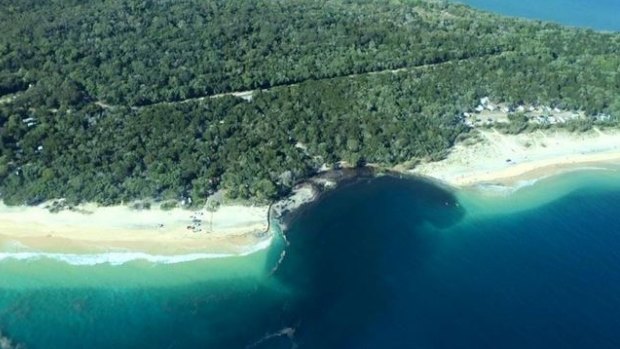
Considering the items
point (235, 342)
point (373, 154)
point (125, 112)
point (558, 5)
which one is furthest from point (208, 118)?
point (558, 5)

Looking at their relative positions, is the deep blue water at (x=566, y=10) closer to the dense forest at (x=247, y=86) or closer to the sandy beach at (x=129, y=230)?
the dense forest at (x=247, y=86)

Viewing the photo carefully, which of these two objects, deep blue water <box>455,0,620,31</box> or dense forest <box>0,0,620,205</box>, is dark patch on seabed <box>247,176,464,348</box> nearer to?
dense forest <box>0,0,620,205</box>

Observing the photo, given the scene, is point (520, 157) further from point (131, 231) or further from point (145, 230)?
point (131, 231)

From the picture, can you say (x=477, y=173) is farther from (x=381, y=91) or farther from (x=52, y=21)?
(x=52, y=21)

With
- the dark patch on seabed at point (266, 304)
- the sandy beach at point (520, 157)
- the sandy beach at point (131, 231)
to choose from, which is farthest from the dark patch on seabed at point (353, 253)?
the sandy beach at point (131, 231)

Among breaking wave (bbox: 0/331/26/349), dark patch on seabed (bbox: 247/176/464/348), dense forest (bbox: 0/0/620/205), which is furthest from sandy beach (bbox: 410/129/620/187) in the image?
breaking wave (bbox: 0/331/26/349)

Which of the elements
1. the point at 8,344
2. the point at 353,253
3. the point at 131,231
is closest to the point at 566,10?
the point at 353,253
